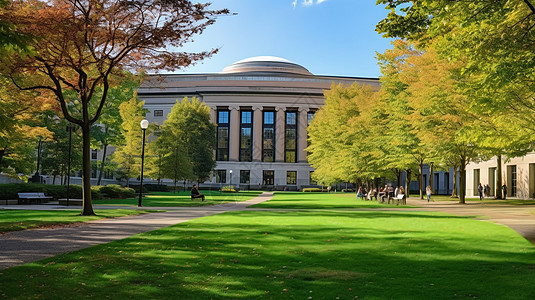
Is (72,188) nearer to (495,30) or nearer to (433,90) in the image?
(433,90)

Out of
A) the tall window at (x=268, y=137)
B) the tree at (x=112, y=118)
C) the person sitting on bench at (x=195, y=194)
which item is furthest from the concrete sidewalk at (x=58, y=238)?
the tall window at (x=268, y=137)

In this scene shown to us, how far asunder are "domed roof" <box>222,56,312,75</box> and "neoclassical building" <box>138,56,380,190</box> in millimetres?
9172

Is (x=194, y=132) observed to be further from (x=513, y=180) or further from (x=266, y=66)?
(x=266, y=66)

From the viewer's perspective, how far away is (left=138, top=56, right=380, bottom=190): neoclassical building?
10806 cm

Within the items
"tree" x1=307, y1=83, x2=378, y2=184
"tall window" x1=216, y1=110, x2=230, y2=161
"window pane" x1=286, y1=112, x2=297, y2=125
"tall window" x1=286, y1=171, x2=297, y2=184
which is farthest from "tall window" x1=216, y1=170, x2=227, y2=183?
"tree" x1=307, y1=83, x2=378, y2=184

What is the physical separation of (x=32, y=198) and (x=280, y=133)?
80.1 meters

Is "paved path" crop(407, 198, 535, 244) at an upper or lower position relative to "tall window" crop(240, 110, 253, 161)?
Answer: lower

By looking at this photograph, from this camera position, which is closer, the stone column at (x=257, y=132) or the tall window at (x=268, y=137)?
the stone column at (x=257, y=132)

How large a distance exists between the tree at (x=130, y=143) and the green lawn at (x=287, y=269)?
44.4 metres

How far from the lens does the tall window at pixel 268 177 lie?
109 meters

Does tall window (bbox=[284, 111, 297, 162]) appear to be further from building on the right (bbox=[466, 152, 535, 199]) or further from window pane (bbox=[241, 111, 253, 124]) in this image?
building on the right (bbox=[466, 152, 535, 199])

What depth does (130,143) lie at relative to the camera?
56.9 meters

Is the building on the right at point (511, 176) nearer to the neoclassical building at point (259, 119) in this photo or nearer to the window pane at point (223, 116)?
the neoclassical building at point (259, 119)

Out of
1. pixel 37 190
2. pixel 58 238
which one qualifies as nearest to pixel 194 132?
pixel 37 190
